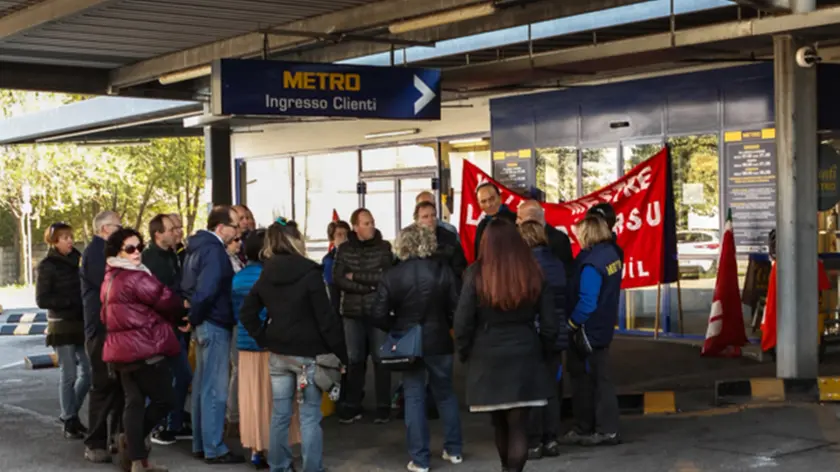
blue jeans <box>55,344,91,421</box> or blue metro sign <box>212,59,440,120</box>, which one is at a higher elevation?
blue metro sign <box>212,59,440,120</box>

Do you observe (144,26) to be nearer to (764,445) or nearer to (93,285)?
(93,285)

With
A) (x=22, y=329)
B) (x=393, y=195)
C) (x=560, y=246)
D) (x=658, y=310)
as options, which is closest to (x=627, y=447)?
(x=560, y=246)

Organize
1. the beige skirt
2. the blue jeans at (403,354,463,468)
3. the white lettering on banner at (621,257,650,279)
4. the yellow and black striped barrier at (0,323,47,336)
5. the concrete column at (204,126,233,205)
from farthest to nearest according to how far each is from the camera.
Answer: the concrete column at (204,126,233,205)
the yellow and black striped barrier at (0,323,47,336)
the white lettering on banner at (621,257,650,279)
the beige skirt
the blue jeans at (403,354,463,468)

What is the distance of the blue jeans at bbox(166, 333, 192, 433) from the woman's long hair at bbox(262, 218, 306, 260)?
2144mm

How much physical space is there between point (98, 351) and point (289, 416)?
1.78 m

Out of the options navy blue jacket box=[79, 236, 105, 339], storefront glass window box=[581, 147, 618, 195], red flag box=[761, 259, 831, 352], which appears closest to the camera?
navy blue jacket box=[79, 236, 105, 339]

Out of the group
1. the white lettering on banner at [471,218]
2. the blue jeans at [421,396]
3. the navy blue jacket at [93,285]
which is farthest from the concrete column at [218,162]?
the blue jeans at [421,396]

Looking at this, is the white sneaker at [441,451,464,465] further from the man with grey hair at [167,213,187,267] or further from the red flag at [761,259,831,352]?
the red flag at [761,259,831,352]

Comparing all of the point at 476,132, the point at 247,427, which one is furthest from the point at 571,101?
the point at 247,427

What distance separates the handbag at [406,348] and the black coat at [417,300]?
0.03 m

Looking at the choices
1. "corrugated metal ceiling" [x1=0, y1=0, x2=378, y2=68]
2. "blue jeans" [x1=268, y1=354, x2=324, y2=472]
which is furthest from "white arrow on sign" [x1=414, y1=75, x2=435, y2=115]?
"blue jeans" [x1=268, y1=354, x2=324, y2=472]

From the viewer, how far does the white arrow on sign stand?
12.3 m

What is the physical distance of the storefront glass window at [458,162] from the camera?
1984 cm

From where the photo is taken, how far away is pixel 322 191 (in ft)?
80.2
